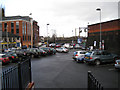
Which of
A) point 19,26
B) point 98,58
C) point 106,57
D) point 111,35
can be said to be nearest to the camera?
point 98,58

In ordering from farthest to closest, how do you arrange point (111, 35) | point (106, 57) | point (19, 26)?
point (19, 26) < point (111, 35) < point (106, 57)

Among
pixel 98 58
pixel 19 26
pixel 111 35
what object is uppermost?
pixel 19 26

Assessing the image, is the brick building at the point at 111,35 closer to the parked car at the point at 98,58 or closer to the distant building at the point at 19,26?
the parked car at the point at 98,58

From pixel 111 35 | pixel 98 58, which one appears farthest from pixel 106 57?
pixel 111 35

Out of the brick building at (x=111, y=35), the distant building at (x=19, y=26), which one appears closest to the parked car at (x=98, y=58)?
the brick building at (x=111, y=35)

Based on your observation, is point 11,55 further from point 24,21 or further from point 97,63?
point 24,21

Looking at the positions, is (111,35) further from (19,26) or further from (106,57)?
(19,26)

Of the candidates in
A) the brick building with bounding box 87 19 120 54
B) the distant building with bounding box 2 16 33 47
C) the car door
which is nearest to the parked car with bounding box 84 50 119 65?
the car door

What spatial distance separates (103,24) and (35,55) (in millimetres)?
21400

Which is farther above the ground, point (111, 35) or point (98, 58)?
point (111, 35)

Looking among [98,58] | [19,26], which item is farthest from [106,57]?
[19,26]

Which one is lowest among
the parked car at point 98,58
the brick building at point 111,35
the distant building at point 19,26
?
the parked car at point 98,58

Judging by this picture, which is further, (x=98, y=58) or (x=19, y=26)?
(x=19, y=26)

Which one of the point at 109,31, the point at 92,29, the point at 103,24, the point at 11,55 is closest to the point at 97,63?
the point at 11,55
